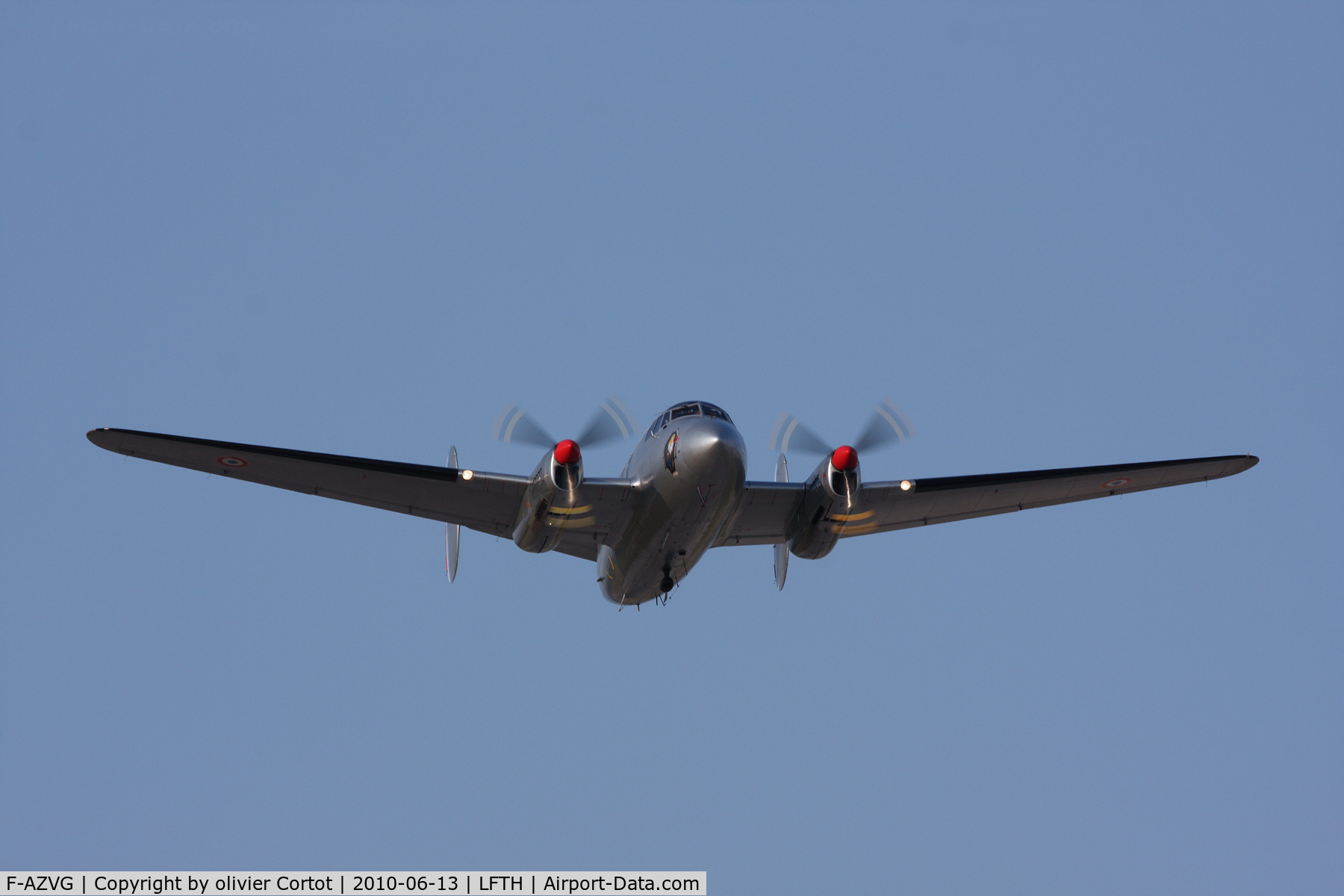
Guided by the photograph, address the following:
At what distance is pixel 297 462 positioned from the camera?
20.7m

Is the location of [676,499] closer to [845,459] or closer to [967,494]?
[845,459]

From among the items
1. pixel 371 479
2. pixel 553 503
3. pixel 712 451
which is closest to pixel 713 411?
pixel 712 451

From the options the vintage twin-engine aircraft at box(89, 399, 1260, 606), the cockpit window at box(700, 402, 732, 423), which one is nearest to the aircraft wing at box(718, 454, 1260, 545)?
the vintage twin-engine aircraft at box(89, 399, 1260, 606)

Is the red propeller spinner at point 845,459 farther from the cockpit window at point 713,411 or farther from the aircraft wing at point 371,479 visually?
the aircraft wing at point 371,479

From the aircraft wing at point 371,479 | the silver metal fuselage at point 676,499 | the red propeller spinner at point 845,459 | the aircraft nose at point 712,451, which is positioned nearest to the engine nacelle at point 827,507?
the red propeller spinner at point 845,459

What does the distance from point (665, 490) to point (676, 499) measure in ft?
0.81

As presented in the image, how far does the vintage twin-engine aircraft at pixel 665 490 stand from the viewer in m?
20.0

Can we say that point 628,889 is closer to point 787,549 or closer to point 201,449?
point 787,549

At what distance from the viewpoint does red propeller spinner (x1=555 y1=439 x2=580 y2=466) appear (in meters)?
20.0

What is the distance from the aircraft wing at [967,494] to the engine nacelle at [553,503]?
11.2 ft

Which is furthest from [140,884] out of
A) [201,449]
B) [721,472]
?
[721,472]

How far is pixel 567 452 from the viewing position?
19984 mm

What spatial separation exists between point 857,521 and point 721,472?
5.45 meters

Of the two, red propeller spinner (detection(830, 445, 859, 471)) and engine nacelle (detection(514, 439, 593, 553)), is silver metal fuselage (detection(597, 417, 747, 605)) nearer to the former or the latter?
engine nacelle (detection(514, 439, 593, 553))
